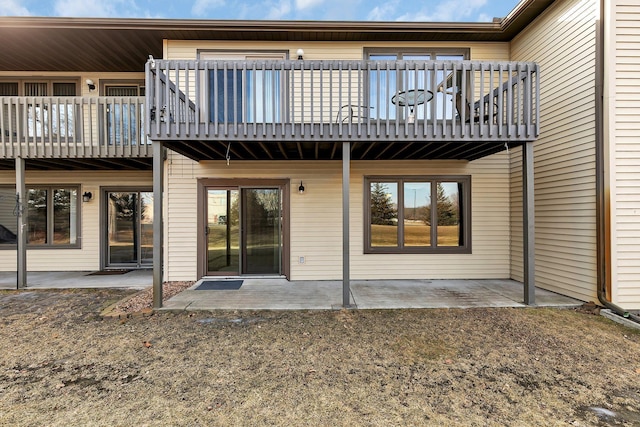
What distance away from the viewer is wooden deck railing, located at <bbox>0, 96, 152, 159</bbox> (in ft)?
19.5

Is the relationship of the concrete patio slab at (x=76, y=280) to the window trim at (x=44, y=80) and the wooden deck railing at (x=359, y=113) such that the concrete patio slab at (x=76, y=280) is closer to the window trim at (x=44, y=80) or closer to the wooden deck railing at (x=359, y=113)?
the wooden deck railing at (x=359, y=113)

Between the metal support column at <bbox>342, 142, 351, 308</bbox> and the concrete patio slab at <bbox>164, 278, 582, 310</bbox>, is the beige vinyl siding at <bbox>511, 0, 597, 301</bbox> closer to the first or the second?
the concrete patio slab at <bbox>164, 278, 582, 310</bbox>

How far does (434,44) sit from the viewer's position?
260 inches

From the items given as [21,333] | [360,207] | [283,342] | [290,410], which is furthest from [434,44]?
[21,333]

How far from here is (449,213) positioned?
678 centimetres

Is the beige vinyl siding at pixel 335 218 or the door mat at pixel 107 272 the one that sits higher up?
the beige vinyl siding at pixel 335 218

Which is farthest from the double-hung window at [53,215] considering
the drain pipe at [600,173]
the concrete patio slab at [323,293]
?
the drain pipe at [600,173]

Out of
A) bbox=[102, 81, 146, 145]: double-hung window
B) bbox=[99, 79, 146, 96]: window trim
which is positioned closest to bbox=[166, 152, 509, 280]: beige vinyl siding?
bbox=[102, 81, 146, 145]: double-hung window

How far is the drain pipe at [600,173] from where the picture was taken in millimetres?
4625

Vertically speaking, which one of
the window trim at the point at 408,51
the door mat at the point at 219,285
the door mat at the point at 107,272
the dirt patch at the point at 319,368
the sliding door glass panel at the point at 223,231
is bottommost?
the dirt patch at the point at 319,368

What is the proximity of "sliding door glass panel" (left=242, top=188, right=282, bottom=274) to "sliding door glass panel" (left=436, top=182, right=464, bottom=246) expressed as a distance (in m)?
3.47

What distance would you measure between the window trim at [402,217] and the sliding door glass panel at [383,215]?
2.8 inches

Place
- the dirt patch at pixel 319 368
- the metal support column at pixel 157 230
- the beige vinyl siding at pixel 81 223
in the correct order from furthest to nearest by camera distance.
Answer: the beige vinyl siding at pixel 81 223, the metal support column at pixel 157 230, the dirt patch at pixel 319 368

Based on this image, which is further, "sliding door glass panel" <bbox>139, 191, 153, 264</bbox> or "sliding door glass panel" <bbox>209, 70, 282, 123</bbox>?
"sliding door glass panel" <bbox>139, 191, 153, 264</bbox>
